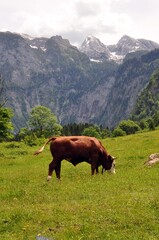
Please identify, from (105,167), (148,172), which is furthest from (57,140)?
(148,172)

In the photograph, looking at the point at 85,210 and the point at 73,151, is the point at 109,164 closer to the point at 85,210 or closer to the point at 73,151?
the point at 73,151

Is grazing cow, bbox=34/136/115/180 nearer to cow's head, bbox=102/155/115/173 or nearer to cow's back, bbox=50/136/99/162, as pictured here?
cow's back, bbox=50/136/99/162

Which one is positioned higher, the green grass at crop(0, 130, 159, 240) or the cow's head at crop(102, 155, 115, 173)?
the green grass at crop(0, 130, 159, 240)

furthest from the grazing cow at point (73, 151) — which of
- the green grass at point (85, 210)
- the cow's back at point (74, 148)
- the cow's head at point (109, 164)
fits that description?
the green grass at point (85, 210)

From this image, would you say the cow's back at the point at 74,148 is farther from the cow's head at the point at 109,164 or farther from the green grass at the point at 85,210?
the green grass at the point at 85,210

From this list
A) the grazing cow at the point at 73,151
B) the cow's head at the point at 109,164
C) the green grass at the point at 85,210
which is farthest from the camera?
the cow's head at the point at 109,164

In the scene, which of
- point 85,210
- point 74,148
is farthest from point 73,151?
point 85,210

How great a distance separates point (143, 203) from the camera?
1784 cm

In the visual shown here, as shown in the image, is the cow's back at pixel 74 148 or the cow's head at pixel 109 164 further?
the cow's head at pixel 109 164

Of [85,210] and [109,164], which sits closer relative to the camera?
[85,210]

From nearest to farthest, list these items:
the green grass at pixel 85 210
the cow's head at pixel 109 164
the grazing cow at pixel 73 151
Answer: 1. the green grass at pixel 85 210
2. the grazing cow at pixel 73 151
3. the cow's head at pixel 109 164

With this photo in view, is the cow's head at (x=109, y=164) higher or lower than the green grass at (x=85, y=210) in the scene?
lower

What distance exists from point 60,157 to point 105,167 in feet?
15.4

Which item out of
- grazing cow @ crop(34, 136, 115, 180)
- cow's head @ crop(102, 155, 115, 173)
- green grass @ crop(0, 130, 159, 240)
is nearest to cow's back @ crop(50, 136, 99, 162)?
grazing cow @ crop(34, 136, 115, 180)
